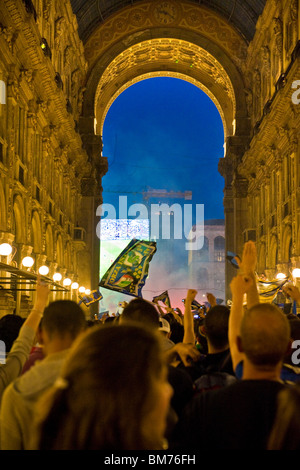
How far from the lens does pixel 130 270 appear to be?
42.8ft

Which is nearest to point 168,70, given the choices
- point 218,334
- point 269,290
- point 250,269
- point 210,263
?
point 269,290

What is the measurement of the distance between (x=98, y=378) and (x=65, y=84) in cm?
3485

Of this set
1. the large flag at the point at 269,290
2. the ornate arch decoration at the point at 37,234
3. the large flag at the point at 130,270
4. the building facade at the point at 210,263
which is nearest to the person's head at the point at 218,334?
the large flag at the point at 130,270

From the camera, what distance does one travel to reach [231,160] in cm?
4372

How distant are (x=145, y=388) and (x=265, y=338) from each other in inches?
58.6

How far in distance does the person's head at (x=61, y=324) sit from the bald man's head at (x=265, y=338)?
1132 millimetres

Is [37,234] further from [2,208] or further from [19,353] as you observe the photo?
[19,353]

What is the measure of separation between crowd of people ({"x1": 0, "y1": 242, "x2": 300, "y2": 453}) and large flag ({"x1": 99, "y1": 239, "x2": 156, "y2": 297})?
725cm

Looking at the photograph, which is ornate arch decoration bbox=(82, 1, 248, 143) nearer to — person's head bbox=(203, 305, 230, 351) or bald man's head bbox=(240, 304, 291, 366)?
person's head bbox=(203, 305, 230, 351)

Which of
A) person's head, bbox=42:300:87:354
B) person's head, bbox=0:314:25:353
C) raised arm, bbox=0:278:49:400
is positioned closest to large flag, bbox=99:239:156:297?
person's head, bbox=0:314:25:353

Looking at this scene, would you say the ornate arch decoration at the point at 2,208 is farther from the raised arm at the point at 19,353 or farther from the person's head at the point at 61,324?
the person's head at the point at 61,324

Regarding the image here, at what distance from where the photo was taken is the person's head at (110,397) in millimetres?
1953

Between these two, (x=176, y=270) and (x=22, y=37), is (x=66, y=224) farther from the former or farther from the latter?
(x=176, y=270)

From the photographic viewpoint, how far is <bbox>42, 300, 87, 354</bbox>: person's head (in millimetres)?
3920
